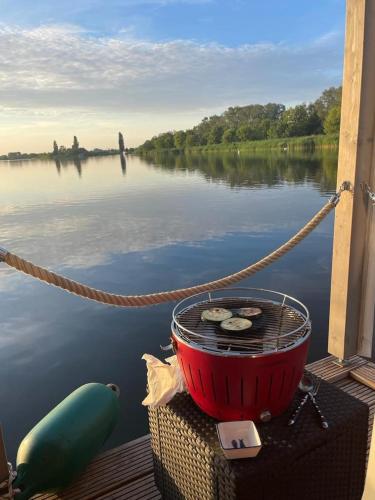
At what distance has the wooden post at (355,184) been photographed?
2818 mm

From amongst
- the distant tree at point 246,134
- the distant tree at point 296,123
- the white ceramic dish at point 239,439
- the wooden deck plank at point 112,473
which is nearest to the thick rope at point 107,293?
the white ceramic dish at point 239,439

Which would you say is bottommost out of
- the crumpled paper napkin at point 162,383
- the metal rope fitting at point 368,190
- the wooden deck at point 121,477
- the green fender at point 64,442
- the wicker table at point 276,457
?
the wooden deck at point 121,477

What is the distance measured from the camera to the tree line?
7488 centimetres

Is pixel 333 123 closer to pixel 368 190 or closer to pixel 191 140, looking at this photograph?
pixel 191 140

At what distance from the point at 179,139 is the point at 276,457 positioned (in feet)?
356

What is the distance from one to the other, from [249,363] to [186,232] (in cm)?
1091

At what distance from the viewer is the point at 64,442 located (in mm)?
2426

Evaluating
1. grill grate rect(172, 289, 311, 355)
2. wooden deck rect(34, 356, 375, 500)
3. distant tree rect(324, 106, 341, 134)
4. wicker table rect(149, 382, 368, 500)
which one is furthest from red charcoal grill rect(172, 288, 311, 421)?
distant tree rect(324, 106, 341, 134)

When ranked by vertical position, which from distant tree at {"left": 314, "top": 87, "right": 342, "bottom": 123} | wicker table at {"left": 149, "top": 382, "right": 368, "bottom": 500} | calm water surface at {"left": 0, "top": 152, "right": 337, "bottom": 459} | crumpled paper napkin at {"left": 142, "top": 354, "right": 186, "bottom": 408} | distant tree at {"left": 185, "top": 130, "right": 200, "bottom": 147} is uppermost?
distant tree at {"left": 314, "top": 87, "right": 342, "bottom": 123}

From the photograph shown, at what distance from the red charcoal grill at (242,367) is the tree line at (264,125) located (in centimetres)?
6592

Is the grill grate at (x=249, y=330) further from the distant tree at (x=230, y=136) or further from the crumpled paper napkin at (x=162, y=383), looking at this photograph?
the distant tree at (x=230, y=136)

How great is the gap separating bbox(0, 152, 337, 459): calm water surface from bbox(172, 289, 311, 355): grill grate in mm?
2620

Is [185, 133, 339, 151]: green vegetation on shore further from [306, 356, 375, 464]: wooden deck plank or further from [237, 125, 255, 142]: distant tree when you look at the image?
[306, 356, 375, 464]: wooden deck plank

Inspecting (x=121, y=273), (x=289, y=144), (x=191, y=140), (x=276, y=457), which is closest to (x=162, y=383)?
(x=276, y=457)
